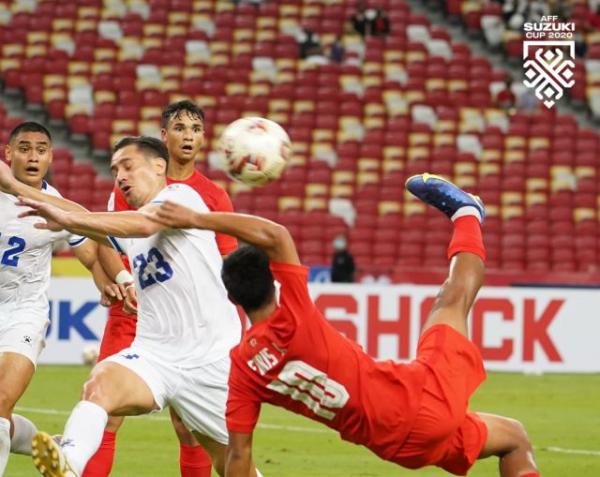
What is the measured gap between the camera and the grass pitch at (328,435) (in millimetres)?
9750

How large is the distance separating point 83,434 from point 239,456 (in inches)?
29.5

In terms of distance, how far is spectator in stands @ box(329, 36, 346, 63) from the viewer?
86.5 ft

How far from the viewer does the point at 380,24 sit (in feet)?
88.7

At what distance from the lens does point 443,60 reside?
26578mm

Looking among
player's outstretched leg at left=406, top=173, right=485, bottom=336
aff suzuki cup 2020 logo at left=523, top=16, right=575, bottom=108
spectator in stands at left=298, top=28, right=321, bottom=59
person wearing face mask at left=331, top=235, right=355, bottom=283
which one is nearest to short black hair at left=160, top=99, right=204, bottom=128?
player's outstretched leg at left=406, top=173, right=485, bottom=336

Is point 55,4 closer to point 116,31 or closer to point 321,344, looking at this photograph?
point 116,31

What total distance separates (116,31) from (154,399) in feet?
68.8

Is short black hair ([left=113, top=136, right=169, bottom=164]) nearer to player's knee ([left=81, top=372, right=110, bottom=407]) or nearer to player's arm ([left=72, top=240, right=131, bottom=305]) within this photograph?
player's arm ([left=72, top=240, right=131, bottom=305])

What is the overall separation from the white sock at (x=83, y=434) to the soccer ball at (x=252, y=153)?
1346mm

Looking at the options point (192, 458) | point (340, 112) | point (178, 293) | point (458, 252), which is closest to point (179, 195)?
point (178, 293)

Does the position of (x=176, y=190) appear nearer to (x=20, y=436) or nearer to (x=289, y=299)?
(x=289, y=299)

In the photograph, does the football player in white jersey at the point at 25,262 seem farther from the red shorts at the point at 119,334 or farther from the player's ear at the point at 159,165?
the player's ear at the point at 159,165

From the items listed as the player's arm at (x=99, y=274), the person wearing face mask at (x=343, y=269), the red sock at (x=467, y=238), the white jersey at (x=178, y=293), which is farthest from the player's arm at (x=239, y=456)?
the person wearing face mask at (x=343, y=269)

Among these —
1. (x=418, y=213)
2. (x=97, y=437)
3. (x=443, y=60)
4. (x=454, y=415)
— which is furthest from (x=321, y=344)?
(x=443, y=60)
